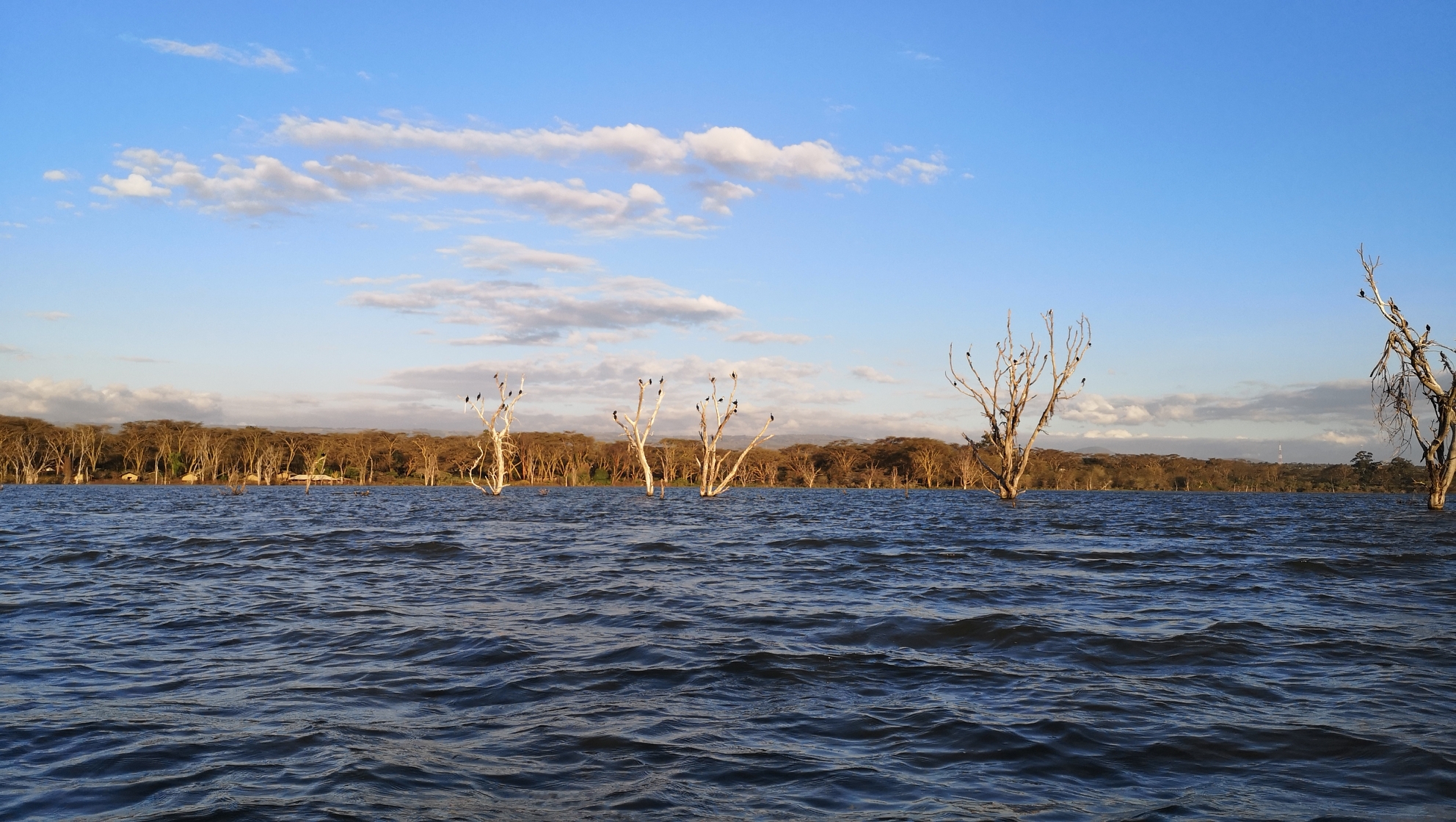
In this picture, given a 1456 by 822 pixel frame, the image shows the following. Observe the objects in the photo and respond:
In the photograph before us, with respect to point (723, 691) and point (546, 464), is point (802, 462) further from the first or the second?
point (723, 691)

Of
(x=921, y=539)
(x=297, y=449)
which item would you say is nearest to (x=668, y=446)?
(x=297, y=449)

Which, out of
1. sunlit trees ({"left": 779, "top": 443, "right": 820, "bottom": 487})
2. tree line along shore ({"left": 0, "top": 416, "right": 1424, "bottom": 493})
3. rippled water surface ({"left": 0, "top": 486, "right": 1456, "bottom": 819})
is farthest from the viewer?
sunlit trees ({"left": 779, "top": 443, "right": 820, "bottom": 487})

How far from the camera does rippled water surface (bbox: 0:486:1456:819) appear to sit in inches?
188

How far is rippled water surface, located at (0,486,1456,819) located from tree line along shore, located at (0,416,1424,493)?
237 ft

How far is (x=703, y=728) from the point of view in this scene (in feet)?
19.7

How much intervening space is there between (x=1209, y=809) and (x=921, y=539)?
67.8 ft

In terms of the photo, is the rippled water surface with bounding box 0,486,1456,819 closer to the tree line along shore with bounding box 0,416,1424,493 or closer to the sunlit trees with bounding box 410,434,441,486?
the tree line along shore with bounding box 0,416,1424,493

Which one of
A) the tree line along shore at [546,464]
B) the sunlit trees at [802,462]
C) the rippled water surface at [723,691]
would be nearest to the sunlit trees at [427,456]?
the tree line along shore at [546,464]

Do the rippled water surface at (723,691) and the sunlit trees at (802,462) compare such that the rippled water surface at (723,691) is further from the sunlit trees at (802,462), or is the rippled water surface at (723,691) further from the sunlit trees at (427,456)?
the sunlit trees at (802,462)

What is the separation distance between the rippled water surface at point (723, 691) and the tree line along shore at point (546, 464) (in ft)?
237

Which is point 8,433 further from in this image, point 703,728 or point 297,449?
point 703,728

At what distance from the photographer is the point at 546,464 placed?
124875mm

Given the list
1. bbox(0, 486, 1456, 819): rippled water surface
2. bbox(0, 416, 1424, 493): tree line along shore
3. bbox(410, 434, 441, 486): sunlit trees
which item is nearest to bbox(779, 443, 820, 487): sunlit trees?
bbox(0, 416, 1424, 493): tree line along shore

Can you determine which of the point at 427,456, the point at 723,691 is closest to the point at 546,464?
the point at 427,456
